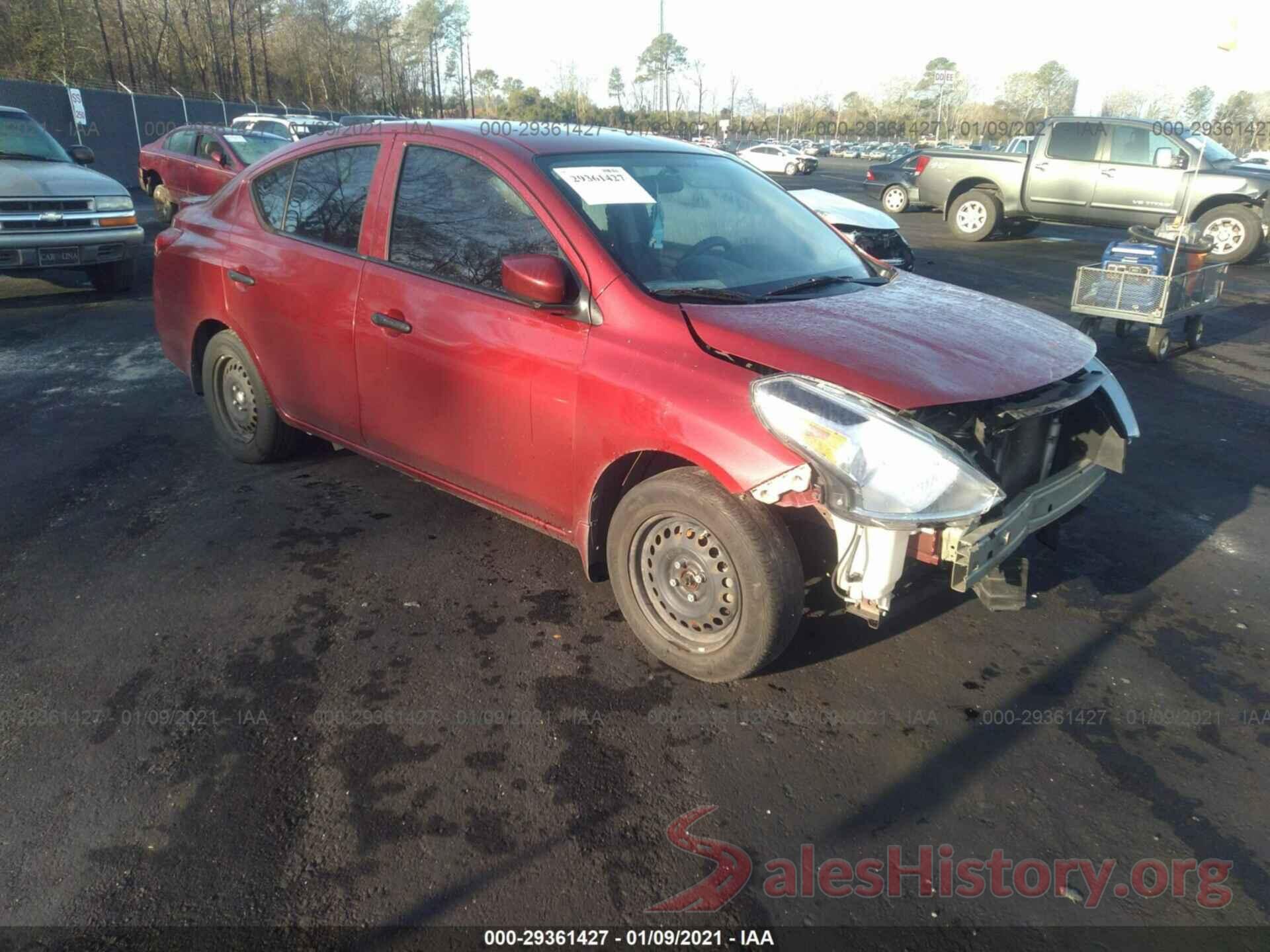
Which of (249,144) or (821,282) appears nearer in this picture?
(821,282)

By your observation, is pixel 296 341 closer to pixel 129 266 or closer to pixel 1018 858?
pixel 1018 858

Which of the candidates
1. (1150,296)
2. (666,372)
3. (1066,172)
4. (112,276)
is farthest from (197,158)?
(1066,172)

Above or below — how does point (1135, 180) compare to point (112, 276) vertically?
above

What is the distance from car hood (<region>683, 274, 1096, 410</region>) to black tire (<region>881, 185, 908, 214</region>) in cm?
1699

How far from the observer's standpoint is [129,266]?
985 centimetres

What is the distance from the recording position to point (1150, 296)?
282 inches

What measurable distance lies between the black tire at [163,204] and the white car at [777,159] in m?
26.5

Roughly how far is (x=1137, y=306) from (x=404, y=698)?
6.79 m

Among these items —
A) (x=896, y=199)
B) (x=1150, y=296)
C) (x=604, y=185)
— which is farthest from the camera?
(x=896, y=199)

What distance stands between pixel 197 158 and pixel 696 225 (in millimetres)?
12596

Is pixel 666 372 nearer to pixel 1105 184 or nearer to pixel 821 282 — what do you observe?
pixel 821 282

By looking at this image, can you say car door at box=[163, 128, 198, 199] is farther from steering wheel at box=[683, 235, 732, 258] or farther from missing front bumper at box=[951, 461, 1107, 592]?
missing front bumper at box=[951, 461, 1107, 592]

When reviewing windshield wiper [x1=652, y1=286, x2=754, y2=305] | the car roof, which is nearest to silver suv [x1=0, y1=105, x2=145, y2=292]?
the car roof

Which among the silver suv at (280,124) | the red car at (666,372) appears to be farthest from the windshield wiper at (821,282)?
the silver suv at (280,124)
